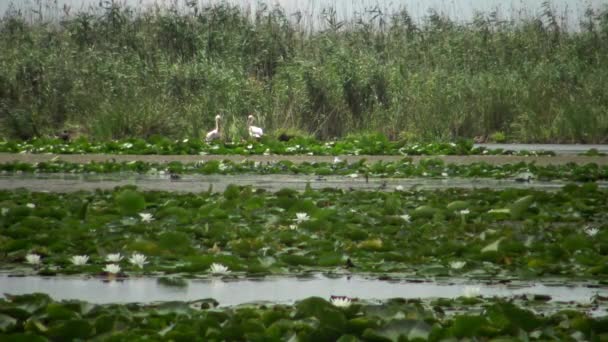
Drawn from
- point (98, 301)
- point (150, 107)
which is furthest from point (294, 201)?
point (150, 107)

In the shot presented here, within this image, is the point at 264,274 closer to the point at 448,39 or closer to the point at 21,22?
the point at 448,39

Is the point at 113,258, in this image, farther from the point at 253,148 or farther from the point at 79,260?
the point at 253,148

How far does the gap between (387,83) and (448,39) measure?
6.83 ft

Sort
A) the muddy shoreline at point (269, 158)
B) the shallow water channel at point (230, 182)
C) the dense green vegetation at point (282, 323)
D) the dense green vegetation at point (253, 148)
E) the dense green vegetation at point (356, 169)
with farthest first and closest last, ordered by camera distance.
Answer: the dense green vegetation at point (253, 148)
the muddy shoreline at point (269, 158)
the dense green vegetation at point (356, 169)
the shallow water channel at point (230, 182)
the dense green vegetation at point (282, 323)

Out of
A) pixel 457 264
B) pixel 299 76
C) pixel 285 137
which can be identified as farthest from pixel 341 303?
pixel 299 76

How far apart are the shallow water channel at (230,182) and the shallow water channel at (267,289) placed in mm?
4929

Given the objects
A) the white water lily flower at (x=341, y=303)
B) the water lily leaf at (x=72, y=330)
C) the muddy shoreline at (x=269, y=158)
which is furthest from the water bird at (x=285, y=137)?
the water lily leaf at (x=72, y=330)

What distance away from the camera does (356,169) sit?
45.8ft

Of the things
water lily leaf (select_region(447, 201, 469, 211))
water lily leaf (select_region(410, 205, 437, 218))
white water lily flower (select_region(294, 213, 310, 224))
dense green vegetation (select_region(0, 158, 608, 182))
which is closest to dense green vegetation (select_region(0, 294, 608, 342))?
white water lily flower (select_region(294, 213, 310, 224))

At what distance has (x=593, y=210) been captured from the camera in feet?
27.2

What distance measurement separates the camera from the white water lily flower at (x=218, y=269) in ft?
17.9

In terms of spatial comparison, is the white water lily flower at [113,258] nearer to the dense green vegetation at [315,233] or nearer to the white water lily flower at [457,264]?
the dense green vegetation at [315,233]

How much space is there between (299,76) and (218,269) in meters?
18.6

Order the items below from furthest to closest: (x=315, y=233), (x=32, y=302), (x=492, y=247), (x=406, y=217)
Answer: (x=406, y=217)
(x=315, y=233)
(x=492, y=247)
(x=32, y=302)
